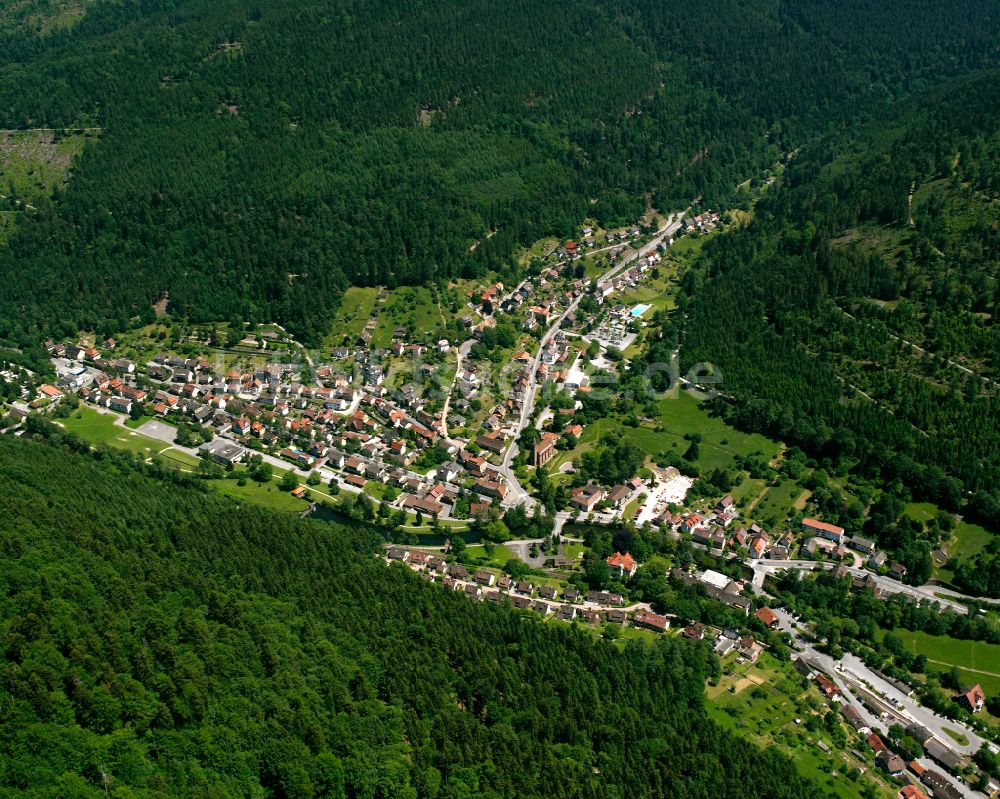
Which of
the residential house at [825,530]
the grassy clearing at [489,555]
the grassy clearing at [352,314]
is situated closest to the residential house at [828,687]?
the residential house at [825,530]

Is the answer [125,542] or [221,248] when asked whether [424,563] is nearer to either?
[125,542]

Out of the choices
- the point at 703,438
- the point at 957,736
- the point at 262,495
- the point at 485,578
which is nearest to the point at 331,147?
the point at 262,495

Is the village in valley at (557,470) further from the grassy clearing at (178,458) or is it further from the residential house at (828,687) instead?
the grassy clearing at (178,458)

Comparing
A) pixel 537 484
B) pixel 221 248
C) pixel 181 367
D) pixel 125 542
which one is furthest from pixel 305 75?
pixel 125 542

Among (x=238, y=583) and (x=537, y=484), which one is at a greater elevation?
(x=238, y=583)

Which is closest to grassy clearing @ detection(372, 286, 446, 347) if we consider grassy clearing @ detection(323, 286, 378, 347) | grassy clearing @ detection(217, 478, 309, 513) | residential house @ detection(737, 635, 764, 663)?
grassy clearing @ detection(323, 286, 378, 347)
